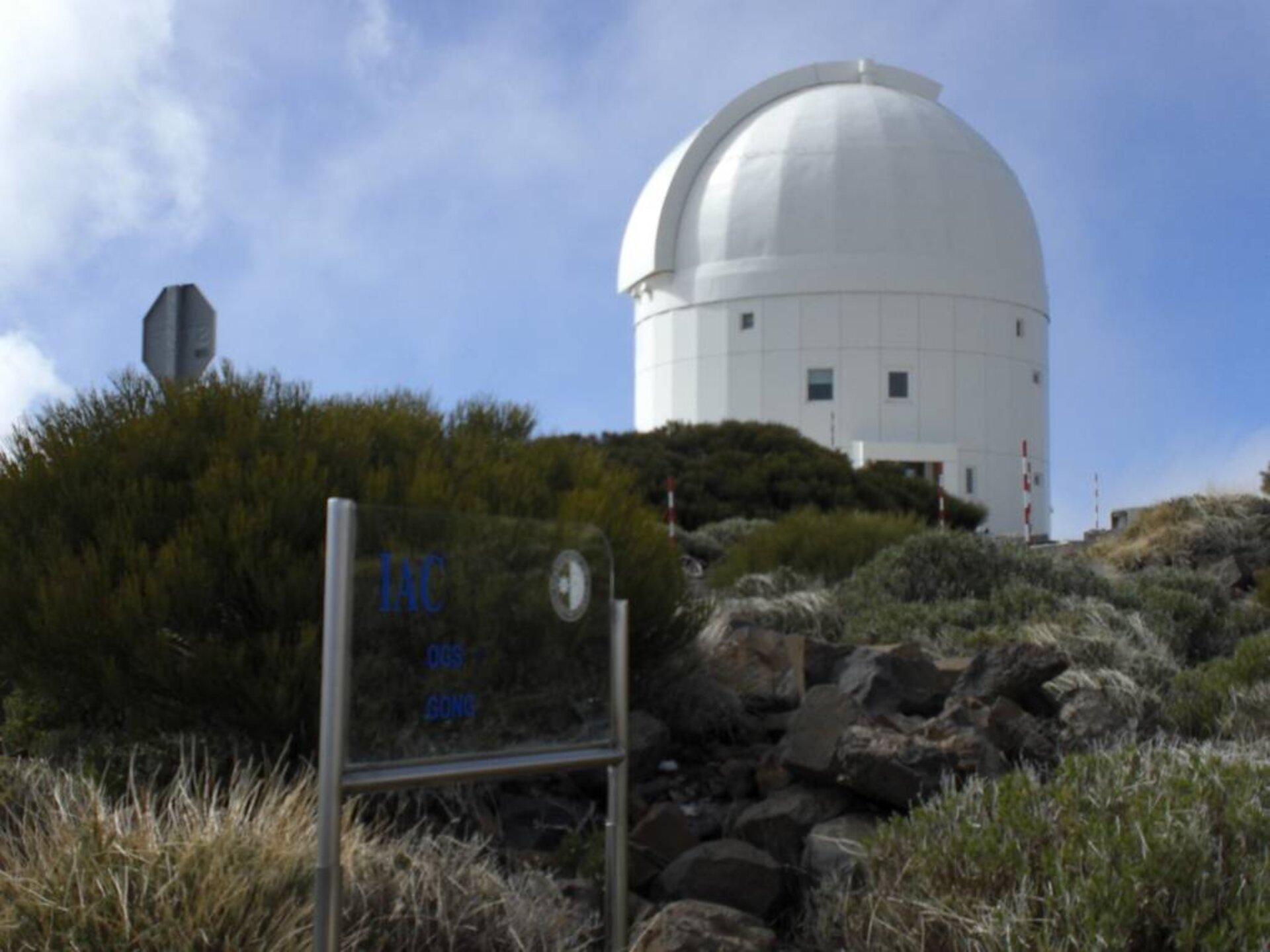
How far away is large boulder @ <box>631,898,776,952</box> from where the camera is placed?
3682mm

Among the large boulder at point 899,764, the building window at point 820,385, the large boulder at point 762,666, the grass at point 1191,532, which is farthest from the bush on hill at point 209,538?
the building window at point 820,385

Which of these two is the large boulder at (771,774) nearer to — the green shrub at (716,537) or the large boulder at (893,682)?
the large boulder at (893,682)

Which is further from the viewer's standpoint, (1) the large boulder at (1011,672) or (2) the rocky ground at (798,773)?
(1) the large boulder at (1011,672)

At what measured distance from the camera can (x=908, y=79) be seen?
111 ft

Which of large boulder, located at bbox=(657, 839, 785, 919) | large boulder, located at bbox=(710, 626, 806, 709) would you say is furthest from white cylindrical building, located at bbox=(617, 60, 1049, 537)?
large boulder, located at bbox=(657, 839, 785, 919)

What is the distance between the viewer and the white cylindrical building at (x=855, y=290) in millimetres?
29062

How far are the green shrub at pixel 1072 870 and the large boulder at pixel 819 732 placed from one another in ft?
2.28

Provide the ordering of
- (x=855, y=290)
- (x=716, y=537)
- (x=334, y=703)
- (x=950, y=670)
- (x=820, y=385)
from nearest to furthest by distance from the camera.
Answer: (x=334, y=703) → (x=950, y=670) → (x=716, y=537) → (x=855, y=290) → (x=820, y=385)

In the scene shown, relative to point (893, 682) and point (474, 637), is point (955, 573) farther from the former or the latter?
point (474, 637)

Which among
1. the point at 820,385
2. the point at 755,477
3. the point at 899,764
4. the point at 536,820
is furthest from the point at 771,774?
the point at 820,385

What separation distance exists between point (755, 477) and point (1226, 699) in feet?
46.2

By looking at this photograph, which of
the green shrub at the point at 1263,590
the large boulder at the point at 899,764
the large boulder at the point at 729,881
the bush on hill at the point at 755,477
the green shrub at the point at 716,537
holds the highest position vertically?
the bush on hill at the point at 755,477

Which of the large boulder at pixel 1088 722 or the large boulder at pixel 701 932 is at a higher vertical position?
the large boulder at pixel 1088 722

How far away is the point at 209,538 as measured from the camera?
16.5 ft
